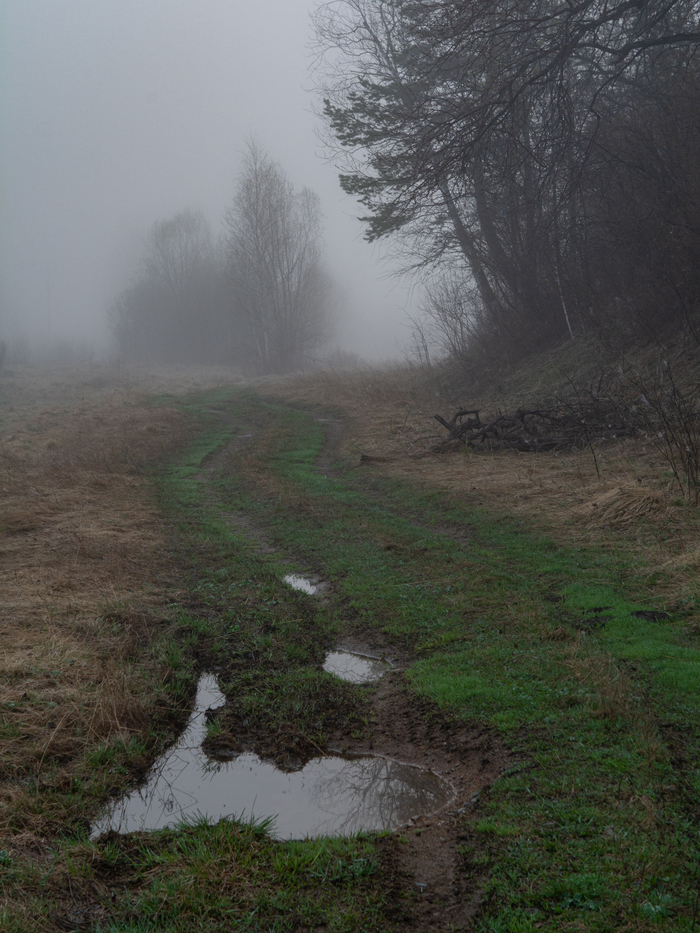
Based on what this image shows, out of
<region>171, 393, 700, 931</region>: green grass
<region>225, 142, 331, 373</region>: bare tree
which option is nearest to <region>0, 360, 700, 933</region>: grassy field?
<region>171, 393, 700, 931</region>: green grass

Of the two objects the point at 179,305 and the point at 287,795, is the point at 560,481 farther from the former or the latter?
the point at 179,305

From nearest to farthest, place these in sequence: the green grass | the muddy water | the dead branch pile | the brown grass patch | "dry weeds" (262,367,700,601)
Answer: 1. the green grass
2. the muddy water
3. "dry weeds" (262,367,700,601)
4. the brown grass patch
5. the dead branch pile

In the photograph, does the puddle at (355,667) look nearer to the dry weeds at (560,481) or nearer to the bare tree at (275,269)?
the dry weeds at (560,481)

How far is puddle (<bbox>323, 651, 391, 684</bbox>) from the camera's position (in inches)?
181

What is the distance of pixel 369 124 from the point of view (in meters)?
16.5

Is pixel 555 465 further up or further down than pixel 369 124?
further down

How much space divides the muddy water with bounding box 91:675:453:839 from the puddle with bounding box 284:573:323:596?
244 centimetres

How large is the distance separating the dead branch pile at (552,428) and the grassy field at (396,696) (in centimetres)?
106

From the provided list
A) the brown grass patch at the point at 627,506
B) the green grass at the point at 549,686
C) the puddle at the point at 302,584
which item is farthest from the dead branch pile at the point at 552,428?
the puddle at the point at 302,584

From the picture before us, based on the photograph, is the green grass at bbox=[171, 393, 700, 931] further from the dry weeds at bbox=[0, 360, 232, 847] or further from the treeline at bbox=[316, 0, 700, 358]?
the treeline at bbox=[316, 0, 700, 358]

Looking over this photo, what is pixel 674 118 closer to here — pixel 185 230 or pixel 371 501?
pixel 371 501

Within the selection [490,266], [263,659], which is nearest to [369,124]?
[490,266]

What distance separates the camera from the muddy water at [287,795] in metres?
3.24

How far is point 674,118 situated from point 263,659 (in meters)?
12.0
